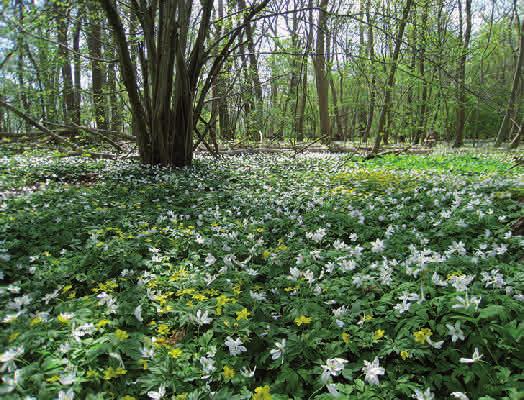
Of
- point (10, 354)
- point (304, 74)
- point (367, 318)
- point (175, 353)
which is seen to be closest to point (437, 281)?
point (367, 318)

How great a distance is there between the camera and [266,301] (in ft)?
8.36

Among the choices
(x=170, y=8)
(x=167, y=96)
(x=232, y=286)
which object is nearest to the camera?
(x=232, y=286)

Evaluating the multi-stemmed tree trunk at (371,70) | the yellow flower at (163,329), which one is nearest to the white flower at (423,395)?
the yellow flower at (163,329)

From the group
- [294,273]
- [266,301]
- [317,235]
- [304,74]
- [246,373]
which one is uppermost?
[304,74]

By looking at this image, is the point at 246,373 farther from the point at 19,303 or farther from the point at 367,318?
the point at 19,303

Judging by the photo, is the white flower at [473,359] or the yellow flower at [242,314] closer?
the white flower at [473,359]

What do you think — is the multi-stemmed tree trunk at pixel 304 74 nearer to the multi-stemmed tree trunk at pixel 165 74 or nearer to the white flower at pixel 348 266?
the multi-stemmed tree trunk at pixel 165 74

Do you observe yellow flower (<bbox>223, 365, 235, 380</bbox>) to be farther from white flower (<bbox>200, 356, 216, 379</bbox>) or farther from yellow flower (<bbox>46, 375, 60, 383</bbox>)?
yellow flower (<bbox>46, 375, 60, 383</bbox>)

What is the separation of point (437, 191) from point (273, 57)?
11739 mm

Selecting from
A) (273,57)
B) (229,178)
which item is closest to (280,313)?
(229,178)

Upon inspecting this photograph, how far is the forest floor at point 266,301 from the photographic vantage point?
1.78 metres

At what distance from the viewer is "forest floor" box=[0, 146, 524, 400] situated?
1783 mm

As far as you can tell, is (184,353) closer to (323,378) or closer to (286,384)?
Result: (286,384)

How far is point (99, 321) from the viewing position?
222 cm
